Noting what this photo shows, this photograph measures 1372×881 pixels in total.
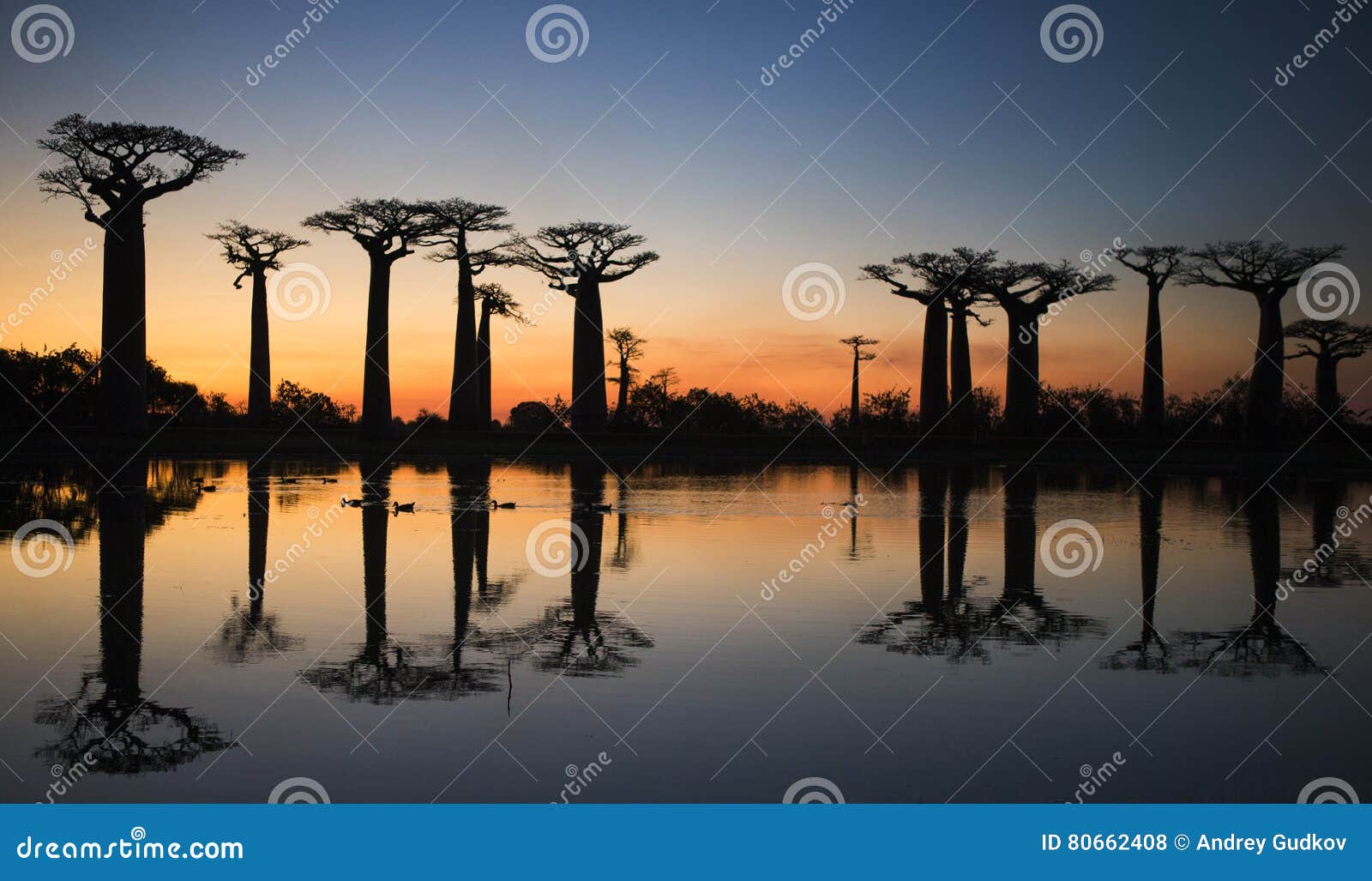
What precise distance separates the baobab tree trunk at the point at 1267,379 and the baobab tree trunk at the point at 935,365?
38.8ft

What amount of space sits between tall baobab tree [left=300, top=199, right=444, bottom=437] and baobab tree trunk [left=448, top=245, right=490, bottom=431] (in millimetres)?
2769

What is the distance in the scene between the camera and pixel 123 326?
117ft

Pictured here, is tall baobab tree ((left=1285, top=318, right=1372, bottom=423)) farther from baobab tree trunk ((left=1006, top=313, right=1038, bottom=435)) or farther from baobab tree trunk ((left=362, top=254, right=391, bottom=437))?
baobab tree trunk ((left=362, top=254, right=391, bottom=437))

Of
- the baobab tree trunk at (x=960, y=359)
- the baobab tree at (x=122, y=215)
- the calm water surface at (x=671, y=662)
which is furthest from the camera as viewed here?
the baobab tree trunk at (x=960, y=359)

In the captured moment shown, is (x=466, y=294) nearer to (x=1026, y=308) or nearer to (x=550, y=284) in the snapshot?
(x=550, y=284)

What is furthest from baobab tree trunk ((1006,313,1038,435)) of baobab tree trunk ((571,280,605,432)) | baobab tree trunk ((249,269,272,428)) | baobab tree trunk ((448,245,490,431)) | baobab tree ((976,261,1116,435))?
baobab tree trunk ((249,269,272,428))

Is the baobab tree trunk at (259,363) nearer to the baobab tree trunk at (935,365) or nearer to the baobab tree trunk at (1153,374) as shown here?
the baobab tree trunk at (935,365)

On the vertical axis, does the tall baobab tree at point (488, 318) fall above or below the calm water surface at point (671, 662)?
above

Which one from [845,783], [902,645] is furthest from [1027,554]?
[845,783]

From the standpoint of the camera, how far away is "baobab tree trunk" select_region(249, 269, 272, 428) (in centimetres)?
4825

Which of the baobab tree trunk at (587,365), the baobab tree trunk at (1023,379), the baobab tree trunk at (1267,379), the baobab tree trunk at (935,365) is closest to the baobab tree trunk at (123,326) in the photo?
the baobab tree trunk at (587,365)

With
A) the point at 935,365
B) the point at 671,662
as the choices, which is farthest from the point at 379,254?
the point at 671,662

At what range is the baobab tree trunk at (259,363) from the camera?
48.2 metres

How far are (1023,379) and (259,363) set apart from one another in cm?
3129
